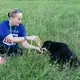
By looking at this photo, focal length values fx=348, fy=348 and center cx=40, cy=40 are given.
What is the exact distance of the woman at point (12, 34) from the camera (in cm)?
570

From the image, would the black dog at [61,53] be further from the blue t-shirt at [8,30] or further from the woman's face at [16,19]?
the woman's face at [16,19]

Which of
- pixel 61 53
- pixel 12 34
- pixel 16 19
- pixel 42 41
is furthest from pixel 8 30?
pixel 42 41

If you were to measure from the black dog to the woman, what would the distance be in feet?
0.85

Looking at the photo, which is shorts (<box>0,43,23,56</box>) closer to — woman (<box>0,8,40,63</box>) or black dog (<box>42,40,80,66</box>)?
woman (<box>0,8,40,63</box>)

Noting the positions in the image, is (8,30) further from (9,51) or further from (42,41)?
(42,41)

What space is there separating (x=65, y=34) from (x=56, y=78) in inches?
121

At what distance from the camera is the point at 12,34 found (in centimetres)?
593

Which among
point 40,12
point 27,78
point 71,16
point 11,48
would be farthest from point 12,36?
point 71,16

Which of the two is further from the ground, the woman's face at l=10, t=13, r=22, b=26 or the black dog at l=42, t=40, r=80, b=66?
the woman's face at l=10, t=13, r=22, b=26

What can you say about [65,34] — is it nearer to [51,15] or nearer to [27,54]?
[51,15]

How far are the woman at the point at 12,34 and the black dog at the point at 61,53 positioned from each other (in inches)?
10.2

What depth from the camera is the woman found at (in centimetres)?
570

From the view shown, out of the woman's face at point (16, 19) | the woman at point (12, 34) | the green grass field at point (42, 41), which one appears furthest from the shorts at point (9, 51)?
the woman's face at point (16, 19)

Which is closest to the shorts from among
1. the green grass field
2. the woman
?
the woman
